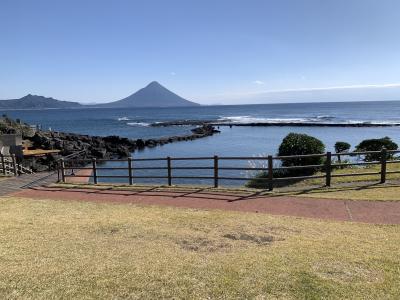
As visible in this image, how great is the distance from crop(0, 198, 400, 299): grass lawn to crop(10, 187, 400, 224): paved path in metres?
0.78

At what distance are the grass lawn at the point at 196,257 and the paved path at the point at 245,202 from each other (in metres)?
0.78

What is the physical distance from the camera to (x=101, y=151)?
43.8m

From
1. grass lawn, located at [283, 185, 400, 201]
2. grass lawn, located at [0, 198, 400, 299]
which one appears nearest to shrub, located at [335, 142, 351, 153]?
grass lawn, located at [283, 185, 400, 201]

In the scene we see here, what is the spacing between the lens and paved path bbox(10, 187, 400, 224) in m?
9.67

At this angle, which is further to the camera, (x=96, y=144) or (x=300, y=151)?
(x=96, y=144)

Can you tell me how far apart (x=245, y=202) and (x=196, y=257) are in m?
4.83

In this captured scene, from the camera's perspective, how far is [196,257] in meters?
6.77

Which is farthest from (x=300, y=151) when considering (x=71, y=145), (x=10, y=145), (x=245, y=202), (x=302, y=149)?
(x=71, y=145)

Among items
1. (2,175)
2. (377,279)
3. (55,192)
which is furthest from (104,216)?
(2,175)

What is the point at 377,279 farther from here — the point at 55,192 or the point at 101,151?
the point at 101,151

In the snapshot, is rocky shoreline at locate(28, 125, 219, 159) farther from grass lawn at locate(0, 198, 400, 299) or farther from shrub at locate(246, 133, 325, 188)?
grass lawn at locate(0, 198, 400, 299)

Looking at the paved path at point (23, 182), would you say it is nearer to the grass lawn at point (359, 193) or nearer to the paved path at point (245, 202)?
the paved path at point (245, 202)

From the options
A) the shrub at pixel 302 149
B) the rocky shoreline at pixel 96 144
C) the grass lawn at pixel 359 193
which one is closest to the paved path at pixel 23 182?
the grass lawn at pixel 359 193

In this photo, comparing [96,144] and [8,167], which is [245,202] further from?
[96,144]
